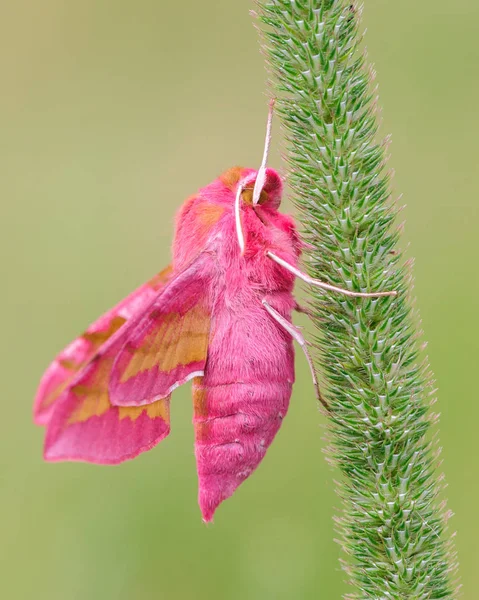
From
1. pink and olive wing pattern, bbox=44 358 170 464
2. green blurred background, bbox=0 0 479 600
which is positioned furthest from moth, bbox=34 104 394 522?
green blurred background, bbox=0 0 479 600

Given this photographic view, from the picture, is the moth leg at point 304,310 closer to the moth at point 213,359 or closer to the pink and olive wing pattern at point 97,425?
the moth at point 213,359

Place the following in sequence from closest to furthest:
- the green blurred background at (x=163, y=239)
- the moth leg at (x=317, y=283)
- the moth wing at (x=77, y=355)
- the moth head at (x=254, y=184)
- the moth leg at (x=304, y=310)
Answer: the moth leg at (x=317, y=283) < the moth leg at (x=304, y=310) < the moth head at (x=254, y=184) < the moth wing at (x=77, y=355) < the green blurred background at (x=163, y=239)

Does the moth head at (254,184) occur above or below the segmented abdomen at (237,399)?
above

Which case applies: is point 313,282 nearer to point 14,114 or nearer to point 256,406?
point 256,406

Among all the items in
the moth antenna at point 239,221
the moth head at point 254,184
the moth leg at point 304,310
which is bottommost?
the moth leg at point 304,310

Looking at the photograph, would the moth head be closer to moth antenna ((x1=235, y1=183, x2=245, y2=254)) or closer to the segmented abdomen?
moth antenna ((x1=235, y1=183, x2=245, y2=254))

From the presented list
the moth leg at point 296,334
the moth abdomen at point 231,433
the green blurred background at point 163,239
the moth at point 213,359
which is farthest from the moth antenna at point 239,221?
the green blurred background at point 163,239

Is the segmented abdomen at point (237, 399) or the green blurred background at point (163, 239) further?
the green blurred background at point (163, 239)

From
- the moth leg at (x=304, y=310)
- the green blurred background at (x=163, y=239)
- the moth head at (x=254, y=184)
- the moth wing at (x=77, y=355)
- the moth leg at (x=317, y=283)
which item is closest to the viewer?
the moth leg at (x=317, y=283)
